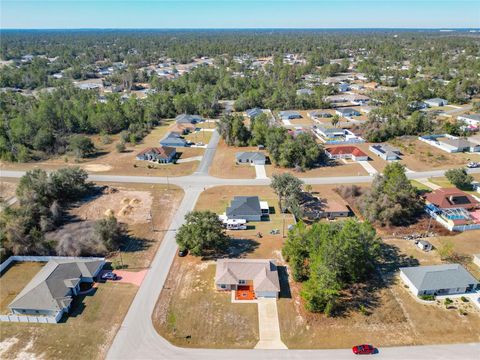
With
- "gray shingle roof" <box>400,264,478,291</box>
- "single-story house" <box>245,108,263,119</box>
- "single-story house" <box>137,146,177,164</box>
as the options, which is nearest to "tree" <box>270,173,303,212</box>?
"gray shingle roof" <box>400,264,478,291</box>

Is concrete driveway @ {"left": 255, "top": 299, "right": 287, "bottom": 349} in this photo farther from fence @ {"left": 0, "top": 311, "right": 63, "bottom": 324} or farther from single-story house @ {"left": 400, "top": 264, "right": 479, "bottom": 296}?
fence @ {"left": 0, "top": 311, "right": 63, "bottom": 324}

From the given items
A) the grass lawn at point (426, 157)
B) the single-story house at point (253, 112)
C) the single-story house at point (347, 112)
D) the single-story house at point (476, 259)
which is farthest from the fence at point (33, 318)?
the single-story house at point (347, 112)

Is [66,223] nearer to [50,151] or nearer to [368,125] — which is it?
[50,151]

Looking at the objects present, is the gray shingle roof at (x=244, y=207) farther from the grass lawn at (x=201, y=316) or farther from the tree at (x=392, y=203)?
the tree at (x=392, y=203)

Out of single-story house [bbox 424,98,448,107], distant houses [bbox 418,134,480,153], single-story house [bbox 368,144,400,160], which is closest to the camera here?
single-story house [bbox 368,144,400,160]

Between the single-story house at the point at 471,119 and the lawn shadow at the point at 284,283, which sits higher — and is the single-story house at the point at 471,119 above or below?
above

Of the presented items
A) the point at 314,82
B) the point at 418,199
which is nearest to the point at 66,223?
the point at 418,199

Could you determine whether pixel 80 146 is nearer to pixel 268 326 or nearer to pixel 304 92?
pixel 268 326

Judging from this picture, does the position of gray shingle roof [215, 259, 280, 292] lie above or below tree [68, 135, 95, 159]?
below
